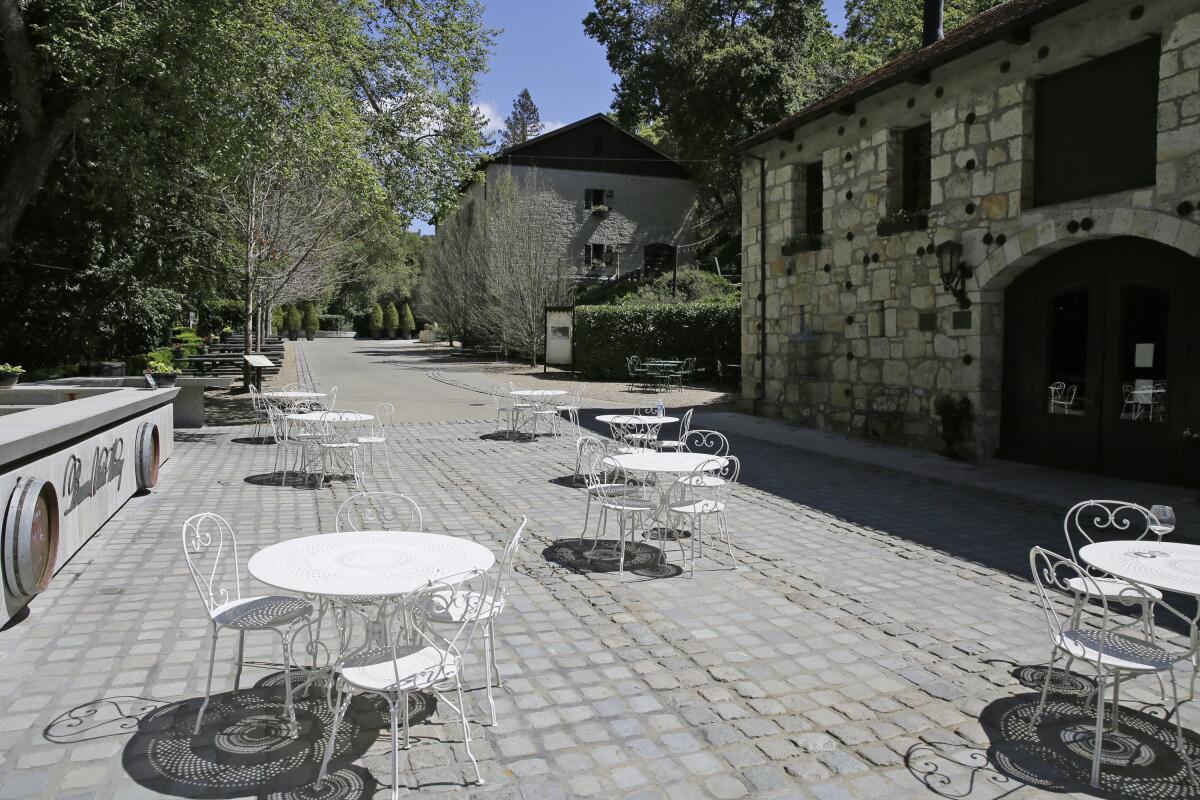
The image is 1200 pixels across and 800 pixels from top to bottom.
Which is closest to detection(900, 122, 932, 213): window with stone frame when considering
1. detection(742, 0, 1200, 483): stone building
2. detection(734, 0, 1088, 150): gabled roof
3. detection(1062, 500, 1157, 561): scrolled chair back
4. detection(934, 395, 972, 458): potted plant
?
detection(742, 0, 1200, 483): stone building

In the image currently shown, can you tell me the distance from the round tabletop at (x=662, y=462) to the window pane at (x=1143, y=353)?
5.59 metres

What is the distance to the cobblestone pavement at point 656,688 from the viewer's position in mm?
3066

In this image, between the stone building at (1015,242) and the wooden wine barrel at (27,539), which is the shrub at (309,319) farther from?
the wooden wine barrel at (27,539)

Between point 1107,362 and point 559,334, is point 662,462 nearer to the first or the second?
point 1107,362

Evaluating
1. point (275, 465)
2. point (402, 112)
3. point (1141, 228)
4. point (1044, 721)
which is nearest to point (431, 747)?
point (1044, 721)

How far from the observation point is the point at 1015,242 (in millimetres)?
9977

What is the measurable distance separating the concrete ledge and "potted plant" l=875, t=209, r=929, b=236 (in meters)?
9.96

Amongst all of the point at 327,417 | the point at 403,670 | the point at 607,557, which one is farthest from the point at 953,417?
the point at 403,670

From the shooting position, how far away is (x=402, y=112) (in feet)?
52.8

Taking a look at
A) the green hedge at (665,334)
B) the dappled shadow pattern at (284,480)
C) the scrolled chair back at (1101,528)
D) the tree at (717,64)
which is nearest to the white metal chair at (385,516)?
the dappled shadow pattern at (284,480)

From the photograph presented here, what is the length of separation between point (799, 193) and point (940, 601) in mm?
10750

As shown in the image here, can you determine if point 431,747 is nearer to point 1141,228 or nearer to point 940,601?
point 940,601

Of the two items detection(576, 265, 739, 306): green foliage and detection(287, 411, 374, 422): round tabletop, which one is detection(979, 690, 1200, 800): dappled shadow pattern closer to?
detection(287, 411, 374, 422): round tabletop

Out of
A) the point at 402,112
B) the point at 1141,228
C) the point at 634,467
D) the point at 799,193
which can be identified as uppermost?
the point at 402,112
